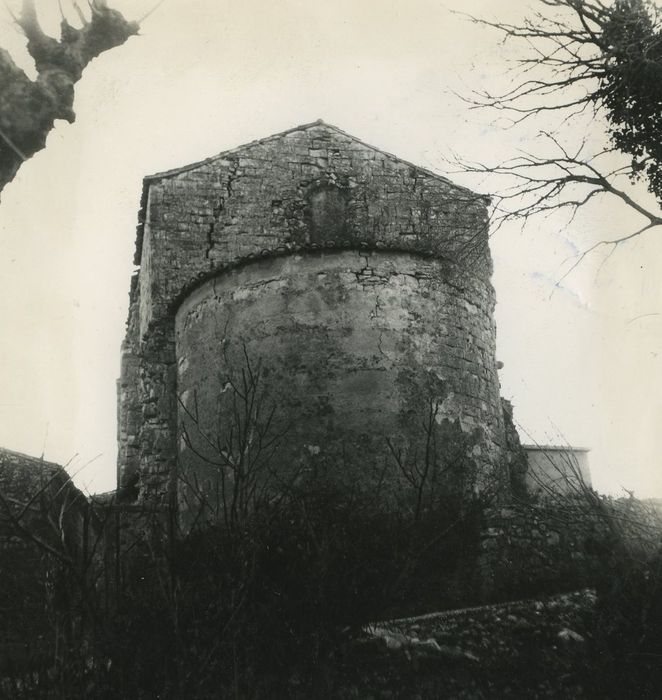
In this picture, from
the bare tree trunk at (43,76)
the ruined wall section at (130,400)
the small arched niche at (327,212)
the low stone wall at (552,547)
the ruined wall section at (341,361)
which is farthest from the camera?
the small arched niche at (327,212)

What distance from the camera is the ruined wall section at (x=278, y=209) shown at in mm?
11812

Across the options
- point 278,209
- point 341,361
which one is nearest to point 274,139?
point 278,209

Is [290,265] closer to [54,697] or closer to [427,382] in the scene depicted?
[427,382]

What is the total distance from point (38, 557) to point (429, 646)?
401 cm

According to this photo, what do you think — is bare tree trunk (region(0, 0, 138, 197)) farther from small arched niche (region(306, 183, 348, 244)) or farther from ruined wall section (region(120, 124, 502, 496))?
small arched niche (region(306, 183, 348, 244))

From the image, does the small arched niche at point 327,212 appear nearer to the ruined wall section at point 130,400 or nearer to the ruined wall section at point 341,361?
the ruined wall section at point 130,400

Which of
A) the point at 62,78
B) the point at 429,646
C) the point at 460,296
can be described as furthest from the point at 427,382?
the point at 62,78

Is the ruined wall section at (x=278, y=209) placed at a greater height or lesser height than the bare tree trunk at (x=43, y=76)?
lesser

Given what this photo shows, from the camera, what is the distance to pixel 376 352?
8297 millimetres

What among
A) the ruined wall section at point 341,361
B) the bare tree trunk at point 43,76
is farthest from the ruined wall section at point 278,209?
the ruined wall section at point 341,361

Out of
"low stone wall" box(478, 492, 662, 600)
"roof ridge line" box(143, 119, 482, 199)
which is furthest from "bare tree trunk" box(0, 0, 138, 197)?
"low stone wall" box(478, 492, 662, 600)

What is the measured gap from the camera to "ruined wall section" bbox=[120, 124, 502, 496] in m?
11.8

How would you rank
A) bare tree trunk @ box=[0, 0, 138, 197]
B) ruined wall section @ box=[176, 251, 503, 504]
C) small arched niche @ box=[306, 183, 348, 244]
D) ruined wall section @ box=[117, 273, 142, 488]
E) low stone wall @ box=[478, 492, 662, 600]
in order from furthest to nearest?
1. small arched niche @ box=[306, 183, 348, 244]
2. ruined wall section @ box=[117, 273, 142, 488]
3. bare tree trunk @ box=[0, 0, 138, 197]
4. ruined wall section @ box=[176, 251, 503, 504]
5. low stone wall @ box=[478, 492, 662, 600]

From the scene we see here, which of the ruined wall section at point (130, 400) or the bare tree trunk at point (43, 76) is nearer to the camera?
the bare tree trunk at point (43, 76)
